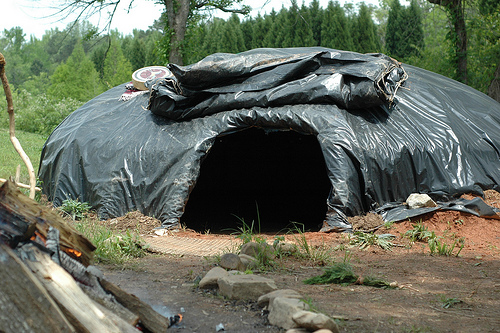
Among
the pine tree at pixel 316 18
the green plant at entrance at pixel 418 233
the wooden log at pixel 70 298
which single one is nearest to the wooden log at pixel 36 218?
the wooden log at pixel 70 298

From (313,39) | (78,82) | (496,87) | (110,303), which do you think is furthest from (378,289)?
(78,82)

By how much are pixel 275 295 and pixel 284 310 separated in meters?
0.26

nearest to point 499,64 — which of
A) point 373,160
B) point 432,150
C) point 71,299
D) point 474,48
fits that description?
point 474,48

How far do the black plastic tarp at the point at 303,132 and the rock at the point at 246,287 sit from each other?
2.55 m

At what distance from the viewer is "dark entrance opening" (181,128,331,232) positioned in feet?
30.1

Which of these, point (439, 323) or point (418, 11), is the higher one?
point (418, 11)

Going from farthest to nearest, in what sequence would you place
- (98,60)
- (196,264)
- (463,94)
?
1. (98,60)
2. (463,94)
3. (196,264)

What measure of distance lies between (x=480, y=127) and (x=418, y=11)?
40.8 ft

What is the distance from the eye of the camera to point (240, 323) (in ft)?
10.0

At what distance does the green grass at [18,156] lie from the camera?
34.2 feet

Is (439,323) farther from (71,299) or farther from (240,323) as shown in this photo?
(71,299)

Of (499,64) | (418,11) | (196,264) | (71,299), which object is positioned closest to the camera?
(71,299)

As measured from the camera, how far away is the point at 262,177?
10.1m

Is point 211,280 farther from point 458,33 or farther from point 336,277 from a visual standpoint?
point 458,33
